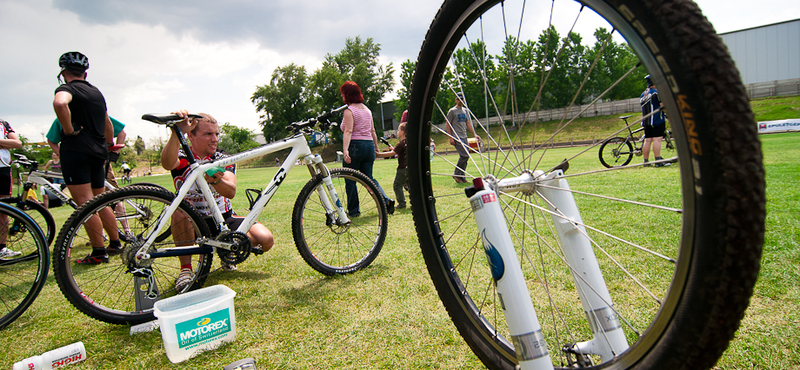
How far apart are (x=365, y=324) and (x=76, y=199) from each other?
136 inches

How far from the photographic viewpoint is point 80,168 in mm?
3648

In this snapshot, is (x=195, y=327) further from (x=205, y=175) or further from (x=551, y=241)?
(x=551, y=241)

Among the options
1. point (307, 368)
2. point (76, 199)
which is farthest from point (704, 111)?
point (76, 199)

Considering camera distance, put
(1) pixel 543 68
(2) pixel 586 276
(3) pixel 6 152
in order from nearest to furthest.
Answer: (2) pixel 586 276 < (1) pixel 543 68 < (3) pixel 6 152

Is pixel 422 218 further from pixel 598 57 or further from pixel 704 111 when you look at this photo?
pixel 704 111

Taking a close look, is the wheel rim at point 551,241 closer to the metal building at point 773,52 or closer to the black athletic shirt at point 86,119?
the black athletic shirt at point 86,119

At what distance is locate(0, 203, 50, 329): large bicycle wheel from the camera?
2.52m

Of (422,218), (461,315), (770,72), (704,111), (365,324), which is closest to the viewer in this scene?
(704,111)

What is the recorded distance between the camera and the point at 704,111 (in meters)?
0.64

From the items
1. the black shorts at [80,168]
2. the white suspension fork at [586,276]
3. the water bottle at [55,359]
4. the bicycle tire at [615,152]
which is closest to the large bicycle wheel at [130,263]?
the water bottle at [55,359]

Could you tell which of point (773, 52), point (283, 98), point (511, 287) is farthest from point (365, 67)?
point (511, 287)

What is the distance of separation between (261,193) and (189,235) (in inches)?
22.8

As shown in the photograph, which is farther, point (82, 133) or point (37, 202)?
point (37, 202)

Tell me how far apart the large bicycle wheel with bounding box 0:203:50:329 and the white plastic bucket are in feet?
3.86
